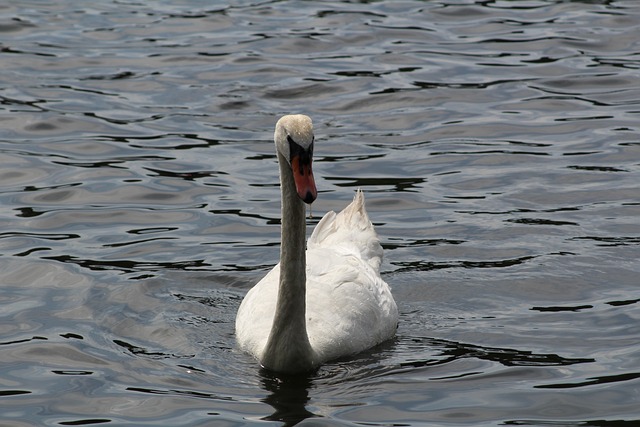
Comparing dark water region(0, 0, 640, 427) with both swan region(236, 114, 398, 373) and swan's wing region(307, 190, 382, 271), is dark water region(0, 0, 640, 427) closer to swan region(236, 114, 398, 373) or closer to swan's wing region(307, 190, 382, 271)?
swan region(236, 114, 398, 373)

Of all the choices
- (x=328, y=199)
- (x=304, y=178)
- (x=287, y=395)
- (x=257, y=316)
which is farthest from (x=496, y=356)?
(x=328, y=199)

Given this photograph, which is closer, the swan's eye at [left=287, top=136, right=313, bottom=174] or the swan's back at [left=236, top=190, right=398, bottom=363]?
the swan's eye at [left=287, top=136, right=313, bottom=174]

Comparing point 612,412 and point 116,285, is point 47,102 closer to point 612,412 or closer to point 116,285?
point 116,285

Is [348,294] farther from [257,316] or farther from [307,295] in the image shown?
[257,316]

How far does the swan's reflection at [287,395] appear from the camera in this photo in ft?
27.2

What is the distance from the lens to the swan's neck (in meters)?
8.98

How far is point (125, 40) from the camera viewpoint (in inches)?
790

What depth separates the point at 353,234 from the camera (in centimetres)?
1106

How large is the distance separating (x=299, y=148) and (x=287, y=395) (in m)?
1.59

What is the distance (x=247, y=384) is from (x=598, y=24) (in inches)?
519

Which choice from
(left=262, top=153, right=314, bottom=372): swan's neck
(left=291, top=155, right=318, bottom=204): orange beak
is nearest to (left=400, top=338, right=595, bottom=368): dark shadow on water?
(left=262, top=153, right=314, bottom=372): swan's neck

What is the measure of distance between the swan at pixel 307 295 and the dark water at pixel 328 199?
0.61 feet

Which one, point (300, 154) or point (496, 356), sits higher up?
point (300, 154)

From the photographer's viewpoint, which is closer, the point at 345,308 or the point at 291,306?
the point at 291,306
